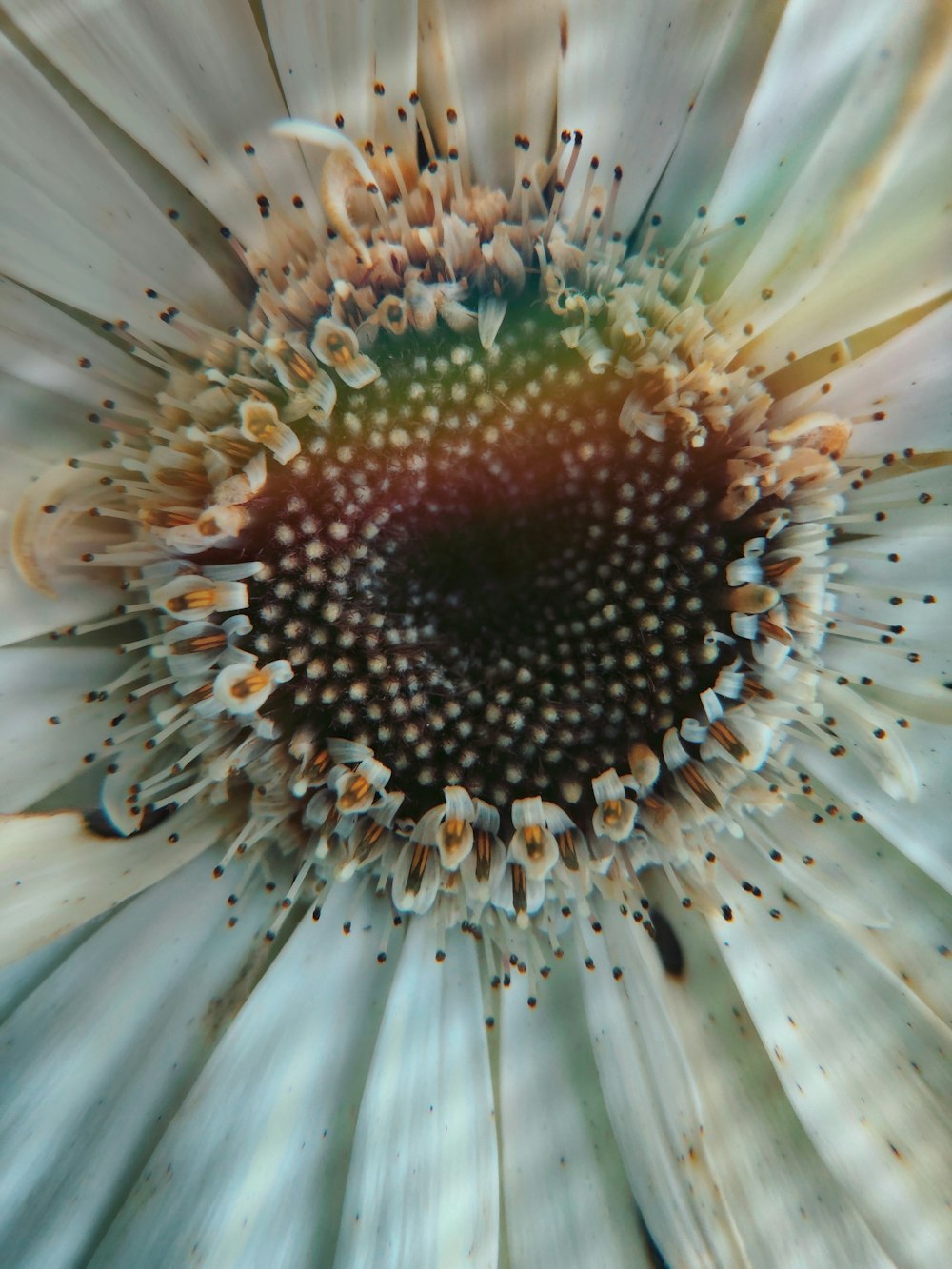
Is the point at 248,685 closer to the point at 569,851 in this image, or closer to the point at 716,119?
the point at 569,851

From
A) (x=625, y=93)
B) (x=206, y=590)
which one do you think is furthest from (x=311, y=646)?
(x=625, y=93)

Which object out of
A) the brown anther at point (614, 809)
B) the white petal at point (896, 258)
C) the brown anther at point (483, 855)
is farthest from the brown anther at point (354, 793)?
the white petal at point (896, 258)

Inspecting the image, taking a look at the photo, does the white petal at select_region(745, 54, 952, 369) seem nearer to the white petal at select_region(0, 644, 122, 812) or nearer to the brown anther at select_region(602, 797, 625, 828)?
the brown anther at select_region(602, 797, 625, 828)

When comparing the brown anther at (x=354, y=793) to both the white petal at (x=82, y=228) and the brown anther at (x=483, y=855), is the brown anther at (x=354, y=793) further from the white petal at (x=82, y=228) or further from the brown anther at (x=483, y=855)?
the white petal at (x=82, y=228)

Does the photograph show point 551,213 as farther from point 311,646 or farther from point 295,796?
point 295,796

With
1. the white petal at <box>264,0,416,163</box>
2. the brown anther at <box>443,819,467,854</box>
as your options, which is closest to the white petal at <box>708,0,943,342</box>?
the white petal at <box>264,0,416,163</box>

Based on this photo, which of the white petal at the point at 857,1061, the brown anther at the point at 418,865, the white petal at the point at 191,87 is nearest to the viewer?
the white petal at the point at 191,87
